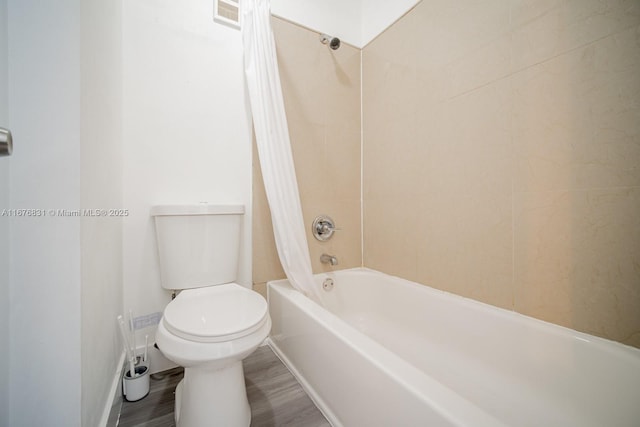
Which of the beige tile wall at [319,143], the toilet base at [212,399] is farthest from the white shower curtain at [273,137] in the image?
the toilet base at [212,399]

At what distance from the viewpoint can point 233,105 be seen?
1377mm

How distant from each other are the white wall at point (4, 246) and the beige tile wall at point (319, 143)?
0.94 meters

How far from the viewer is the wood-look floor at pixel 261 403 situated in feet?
3.03

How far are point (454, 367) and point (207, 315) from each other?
104cm

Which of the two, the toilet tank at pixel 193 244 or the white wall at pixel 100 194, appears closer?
the white wall at pixel 100 194

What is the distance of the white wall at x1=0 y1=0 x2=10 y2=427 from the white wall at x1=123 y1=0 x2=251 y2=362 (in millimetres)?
653

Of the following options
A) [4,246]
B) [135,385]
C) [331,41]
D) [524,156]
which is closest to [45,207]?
[4,246]

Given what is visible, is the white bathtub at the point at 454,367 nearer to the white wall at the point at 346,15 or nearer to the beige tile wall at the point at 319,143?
the beige tile wall at the point at 319,143

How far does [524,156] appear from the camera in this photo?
3.01 ft

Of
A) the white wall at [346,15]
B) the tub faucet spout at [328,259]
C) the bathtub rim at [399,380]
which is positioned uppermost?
the white wall at [346,15]

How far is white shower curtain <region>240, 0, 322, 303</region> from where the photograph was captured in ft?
4.12

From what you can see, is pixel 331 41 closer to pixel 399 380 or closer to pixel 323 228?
pixel 323 228

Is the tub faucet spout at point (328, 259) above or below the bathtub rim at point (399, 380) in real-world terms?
above

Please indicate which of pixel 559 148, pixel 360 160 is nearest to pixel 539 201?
pixel 559 148
